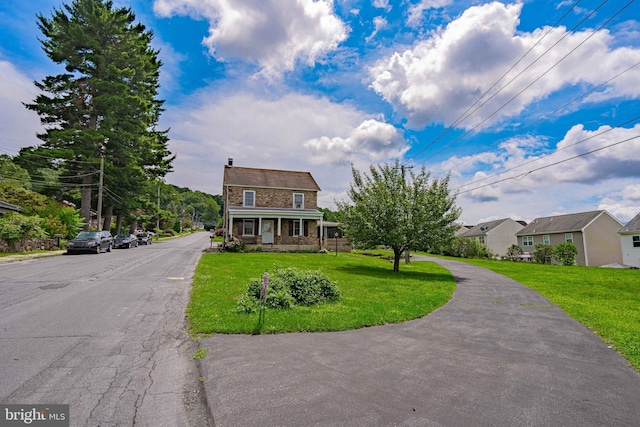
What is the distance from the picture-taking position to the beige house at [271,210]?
29.5 meters

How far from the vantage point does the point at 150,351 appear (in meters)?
5.15

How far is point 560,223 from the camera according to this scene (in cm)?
4075

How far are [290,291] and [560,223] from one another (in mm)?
44370

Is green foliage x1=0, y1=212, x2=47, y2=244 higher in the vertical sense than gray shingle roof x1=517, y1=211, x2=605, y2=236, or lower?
lower

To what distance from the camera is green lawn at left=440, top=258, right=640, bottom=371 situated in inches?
263

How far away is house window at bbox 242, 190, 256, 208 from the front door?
2185 millimetres

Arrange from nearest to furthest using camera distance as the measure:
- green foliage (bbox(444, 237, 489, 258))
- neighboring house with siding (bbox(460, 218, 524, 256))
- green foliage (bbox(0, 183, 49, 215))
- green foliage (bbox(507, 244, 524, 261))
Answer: green foliage (bbox(0, 183, 49, 215))
green foliage (bbox(507, 244, 524, 261))
green foliage (bbox(444, 237, 489, 258))
neighboring house with siding (bbox(460, 218, 524, 256))

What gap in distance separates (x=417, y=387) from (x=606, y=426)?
1873 millimetres

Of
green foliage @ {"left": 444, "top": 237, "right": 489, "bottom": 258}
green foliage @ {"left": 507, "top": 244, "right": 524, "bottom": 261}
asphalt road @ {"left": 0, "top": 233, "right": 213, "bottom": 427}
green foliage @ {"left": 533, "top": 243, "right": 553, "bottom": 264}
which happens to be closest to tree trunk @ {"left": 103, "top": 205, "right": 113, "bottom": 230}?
asphalt road @ {"left": 0, "top": 233, "right": 213, "bottom": 427}

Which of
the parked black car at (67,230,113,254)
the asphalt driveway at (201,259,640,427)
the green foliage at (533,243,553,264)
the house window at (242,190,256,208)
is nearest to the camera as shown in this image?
the asphalt driveway at (201,259,640,427)

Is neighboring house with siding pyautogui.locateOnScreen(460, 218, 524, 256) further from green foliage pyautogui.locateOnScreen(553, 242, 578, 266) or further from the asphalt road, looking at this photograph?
the asphalt road

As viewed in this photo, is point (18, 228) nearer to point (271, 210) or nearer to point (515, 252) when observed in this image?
point (271, 210)

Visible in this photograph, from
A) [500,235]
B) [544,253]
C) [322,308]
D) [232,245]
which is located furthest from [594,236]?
[322,308]

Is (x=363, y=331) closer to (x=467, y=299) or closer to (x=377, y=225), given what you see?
(x=467, y=299)
